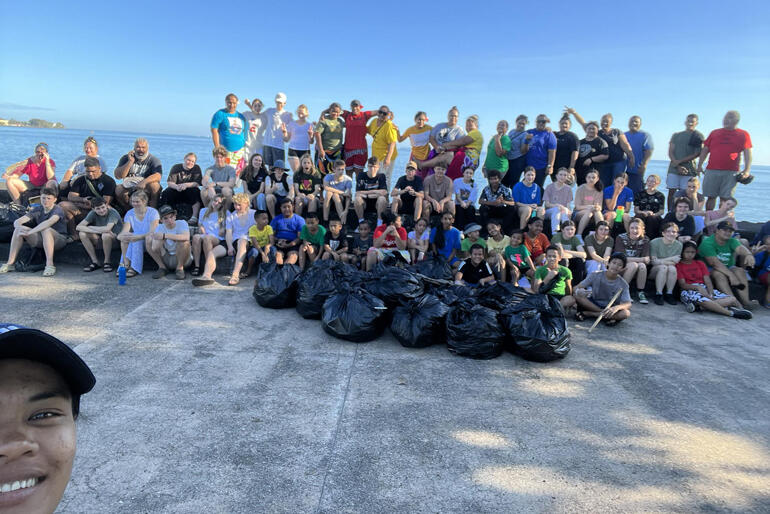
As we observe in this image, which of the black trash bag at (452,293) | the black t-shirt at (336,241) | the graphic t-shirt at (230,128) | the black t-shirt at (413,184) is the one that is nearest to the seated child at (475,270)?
the black trash bag at (452,293)

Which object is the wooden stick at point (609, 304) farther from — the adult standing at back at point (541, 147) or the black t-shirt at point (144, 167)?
the black t-shirt at point (144, 167)

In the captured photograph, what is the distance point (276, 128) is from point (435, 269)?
4907 millimetres

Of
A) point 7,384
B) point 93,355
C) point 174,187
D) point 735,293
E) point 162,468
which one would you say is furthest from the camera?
point 174,187

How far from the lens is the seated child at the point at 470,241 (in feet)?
23.1

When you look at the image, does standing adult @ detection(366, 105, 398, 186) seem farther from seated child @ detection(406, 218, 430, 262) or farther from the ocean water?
the ocean water

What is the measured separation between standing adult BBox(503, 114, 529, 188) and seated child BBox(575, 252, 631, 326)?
3.37m

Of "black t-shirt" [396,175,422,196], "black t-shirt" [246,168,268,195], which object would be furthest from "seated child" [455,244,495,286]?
"black t-shirt" [246,168,268,195]

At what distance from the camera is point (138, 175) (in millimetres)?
8289

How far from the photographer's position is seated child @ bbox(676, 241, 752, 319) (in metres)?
6.31

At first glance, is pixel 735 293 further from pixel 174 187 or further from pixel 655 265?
pixel 174 187

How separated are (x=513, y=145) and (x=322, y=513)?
7.59 metres

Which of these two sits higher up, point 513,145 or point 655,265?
point 513,145

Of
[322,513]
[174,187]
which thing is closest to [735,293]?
[322,513]

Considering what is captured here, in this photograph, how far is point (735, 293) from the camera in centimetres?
680
